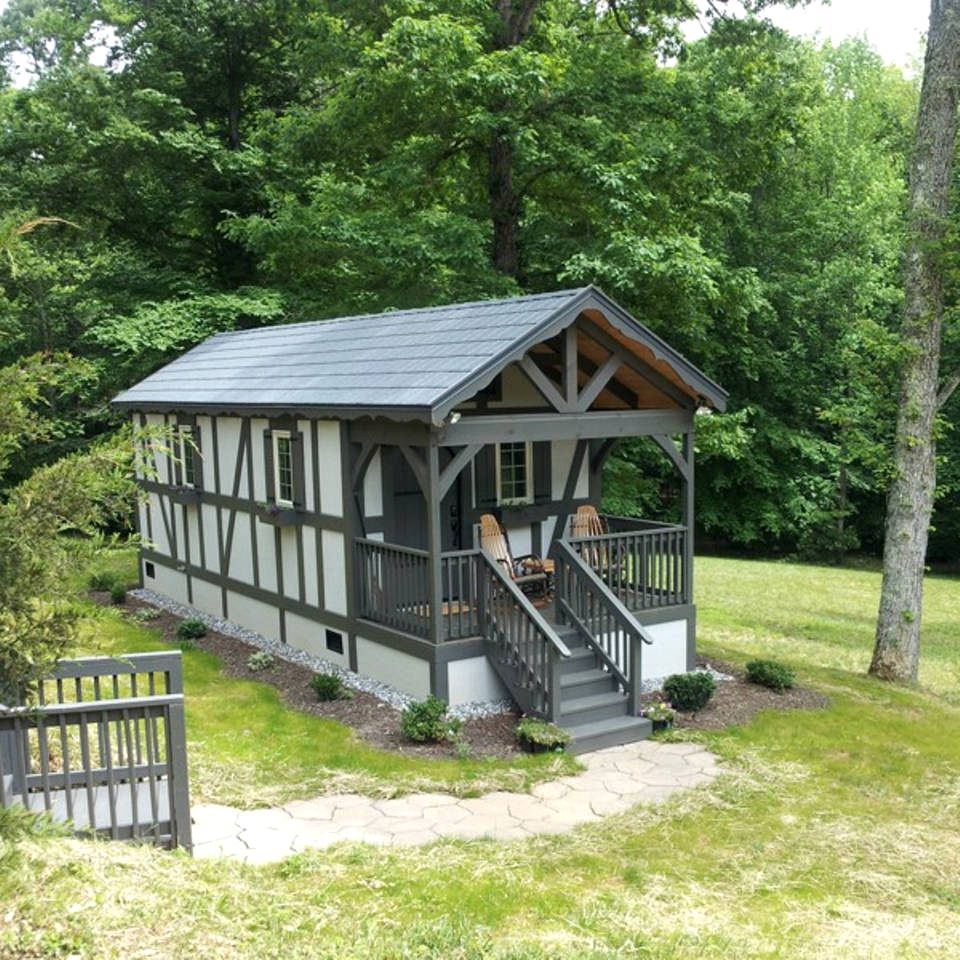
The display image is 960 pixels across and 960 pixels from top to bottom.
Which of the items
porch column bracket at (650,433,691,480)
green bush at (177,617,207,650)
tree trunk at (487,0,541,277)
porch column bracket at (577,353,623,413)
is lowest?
green bush at (177,617,207,650)

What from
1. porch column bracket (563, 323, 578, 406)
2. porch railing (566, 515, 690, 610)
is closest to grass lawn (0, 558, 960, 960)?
porch railing (566, 515, 690, 610)

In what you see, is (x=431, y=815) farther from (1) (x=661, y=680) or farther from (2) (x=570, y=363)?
(2) (x=570, y=363)

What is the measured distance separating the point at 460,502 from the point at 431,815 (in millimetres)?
5572

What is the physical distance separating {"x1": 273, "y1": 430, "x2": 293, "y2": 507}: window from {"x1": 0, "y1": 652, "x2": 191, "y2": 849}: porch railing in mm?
6379

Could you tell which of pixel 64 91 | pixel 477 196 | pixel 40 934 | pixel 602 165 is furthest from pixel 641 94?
pixel 40 934

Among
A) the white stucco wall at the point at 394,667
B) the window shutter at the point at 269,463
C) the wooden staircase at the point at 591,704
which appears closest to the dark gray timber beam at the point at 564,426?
the wooden staircase at the point at 591,704

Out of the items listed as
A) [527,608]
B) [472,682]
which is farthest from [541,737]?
[472,682]

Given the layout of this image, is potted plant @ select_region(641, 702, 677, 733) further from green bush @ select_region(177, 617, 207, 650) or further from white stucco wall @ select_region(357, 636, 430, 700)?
green bush @ select_region(177, 617, 207, 650)

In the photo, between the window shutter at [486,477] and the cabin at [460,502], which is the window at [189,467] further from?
the window shutter at [486,477]

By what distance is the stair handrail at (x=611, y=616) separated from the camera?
1009 centimetres

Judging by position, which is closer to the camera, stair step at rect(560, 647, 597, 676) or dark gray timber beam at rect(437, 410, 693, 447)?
dark gray timber beam at rect(437, 410, 693, 447)

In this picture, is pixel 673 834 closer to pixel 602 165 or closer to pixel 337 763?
pixel 337 763

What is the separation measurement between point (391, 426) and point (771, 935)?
6.39 metres

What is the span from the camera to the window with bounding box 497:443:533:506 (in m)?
13.0
